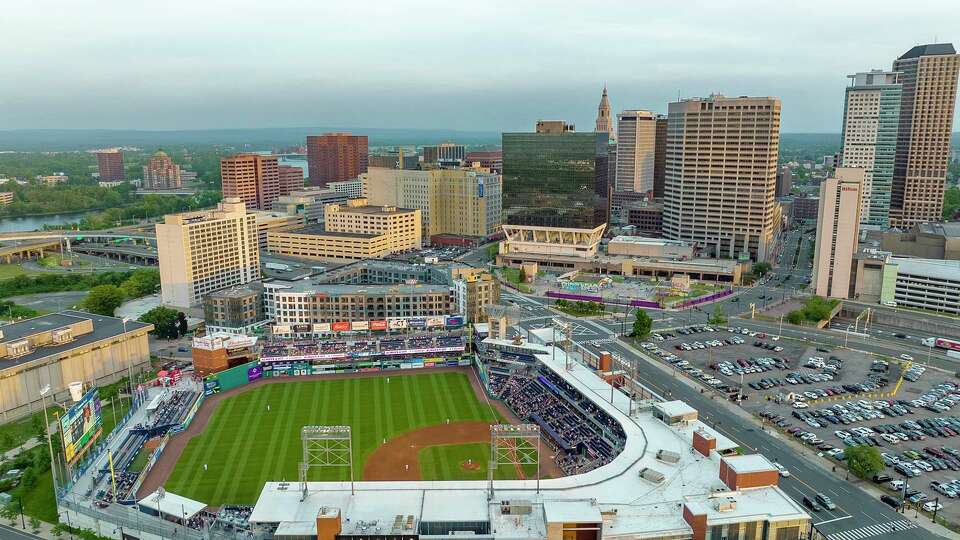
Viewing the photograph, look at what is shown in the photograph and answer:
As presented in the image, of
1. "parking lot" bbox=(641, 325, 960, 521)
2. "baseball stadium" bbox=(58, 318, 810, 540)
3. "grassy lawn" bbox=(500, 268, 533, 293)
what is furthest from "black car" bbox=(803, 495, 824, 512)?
"grassy lawn" bbox=(500, 268, 533, 293)

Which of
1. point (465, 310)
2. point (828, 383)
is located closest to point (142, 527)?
point (465, 310)

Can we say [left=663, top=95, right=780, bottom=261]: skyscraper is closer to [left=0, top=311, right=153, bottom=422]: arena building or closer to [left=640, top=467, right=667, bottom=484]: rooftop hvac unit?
[left=640, top=467, right=667, bottom=484]: rooftop hvac unit

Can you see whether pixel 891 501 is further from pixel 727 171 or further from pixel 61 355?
pixel 727 171

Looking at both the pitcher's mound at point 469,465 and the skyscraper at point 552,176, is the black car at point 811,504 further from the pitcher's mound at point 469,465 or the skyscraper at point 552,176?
the skyscraper at point 552,176

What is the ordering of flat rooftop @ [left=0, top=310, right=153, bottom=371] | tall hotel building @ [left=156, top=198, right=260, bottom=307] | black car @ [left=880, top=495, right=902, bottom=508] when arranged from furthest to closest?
tall hotel building @ [left=156, top=198, right=260, bottom=307]
flat rooftop @ [left=0, top=310, right=153, bottom=371]
black car @ [left=880, top=495, right=902, bottom=508]

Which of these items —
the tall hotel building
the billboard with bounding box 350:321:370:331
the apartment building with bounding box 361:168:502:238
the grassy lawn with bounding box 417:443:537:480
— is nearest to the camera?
the grassy lawn with bounding box 417:443:537:480

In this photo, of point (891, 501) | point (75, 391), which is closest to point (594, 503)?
point (891, 501)

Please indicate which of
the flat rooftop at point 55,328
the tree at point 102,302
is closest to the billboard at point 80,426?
the flat rooftop at point 55,328
